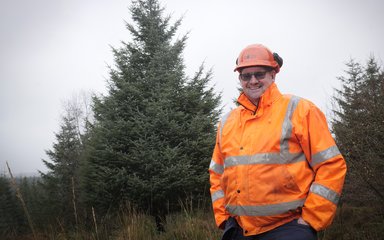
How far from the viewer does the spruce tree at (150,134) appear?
6566mm

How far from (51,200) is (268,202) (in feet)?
63.1

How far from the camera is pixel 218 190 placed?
2748 millimetres

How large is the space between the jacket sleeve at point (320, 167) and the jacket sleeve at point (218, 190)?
85cm

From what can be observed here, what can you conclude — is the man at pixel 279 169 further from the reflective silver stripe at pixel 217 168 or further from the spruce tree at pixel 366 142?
the spruce tree at pixel 366 142

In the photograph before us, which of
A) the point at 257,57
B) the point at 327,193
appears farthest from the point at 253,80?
the point at 327,193

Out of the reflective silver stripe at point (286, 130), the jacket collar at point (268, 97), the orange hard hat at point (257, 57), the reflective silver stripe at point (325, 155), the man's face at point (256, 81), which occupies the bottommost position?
the reflective silver stripe at point (325, 155)

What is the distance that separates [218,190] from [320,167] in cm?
107

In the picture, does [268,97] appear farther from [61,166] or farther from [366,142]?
[61,166]

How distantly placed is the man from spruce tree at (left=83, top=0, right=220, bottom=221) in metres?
4.11

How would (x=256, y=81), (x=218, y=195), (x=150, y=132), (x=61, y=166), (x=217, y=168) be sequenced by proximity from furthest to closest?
(x=61, y=166)
(x=150, y=132)
(x=217, y=168)
(x=218, y=195)
(x=256, y=81)

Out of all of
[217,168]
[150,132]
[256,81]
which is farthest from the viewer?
[150,132]

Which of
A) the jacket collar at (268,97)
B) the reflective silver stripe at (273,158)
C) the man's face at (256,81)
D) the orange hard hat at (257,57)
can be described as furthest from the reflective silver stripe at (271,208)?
the orange hard hat at (257,57)

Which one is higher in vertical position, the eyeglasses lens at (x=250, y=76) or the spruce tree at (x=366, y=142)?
the eyeglasses lens at (x=250, y=76)

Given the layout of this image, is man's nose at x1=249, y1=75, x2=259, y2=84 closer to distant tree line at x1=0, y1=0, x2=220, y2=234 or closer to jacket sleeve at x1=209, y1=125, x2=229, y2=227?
jacket sleeve at x1=209, y1=125, x2=229, y2=227
